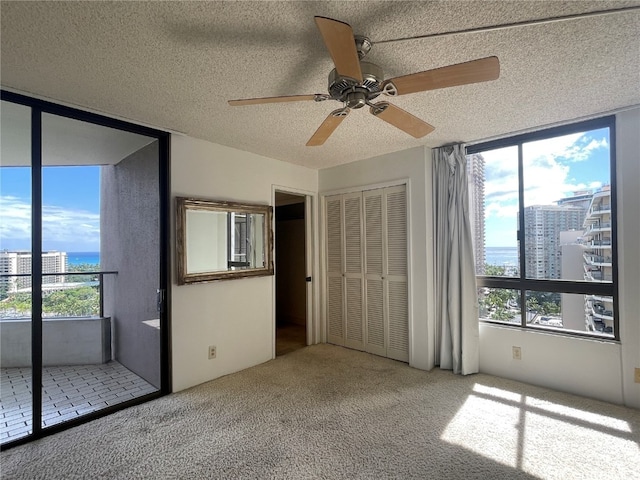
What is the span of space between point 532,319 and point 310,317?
2.51 metres

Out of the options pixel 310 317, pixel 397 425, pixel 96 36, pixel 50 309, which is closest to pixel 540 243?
pixel 397 425

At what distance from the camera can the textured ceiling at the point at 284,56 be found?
145 centimetres

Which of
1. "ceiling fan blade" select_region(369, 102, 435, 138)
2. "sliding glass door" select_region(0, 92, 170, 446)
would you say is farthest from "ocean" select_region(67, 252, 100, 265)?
"ceiling fan blade" select_region(369, 102, 435, 138)

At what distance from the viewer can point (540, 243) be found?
9.93ft

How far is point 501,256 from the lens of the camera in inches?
128

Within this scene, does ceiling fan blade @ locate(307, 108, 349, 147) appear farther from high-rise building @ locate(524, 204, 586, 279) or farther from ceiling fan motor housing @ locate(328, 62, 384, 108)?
high-rise building @ locate(524, 204, 586, 279)

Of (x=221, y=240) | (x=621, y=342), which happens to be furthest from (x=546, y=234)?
(x=221, y=240)

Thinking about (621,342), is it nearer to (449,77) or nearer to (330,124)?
(449,77)

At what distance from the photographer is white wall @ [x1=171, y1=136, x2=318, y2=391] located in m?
2.95

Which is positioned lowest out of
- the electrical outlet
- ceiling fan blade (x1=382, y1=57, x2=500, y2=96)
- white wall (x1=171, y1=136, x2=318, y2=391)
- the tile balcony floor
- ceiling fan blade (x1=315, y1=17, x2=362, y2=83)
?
the tile balcony floor

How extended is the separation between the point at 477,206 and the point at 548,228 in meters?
0.66

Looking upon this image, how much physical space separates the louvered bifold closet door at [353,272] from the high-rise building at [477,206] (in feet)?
4.13

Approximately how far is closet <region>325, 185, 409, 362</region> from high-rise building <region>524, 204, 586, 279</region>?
3.88 ft

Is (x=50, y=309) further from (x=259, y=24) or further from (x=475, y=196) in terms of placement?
(x=475, y=196)
